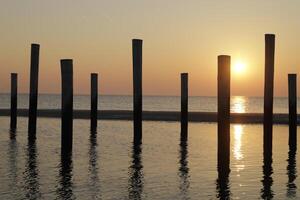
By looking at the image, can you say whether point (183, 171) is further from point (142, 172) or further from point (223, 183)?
point (223, 183)

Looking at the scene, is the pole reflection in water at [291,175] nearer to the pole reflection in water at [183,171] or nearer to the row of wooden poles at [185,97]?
the row of wooden poles at [185,97]

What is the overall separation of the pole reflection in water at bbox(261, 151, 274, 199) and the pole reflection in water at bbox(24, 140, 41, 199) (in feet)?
15.7

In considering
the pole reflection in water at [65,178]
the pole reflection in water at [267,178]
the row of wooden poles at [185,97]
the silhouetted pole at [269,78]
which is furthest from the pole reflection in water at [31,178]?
the silhouetted pole at [269,78]

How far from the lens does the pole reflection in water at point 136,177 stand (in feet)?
36.7

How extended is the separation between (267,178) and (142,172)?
10.6ft

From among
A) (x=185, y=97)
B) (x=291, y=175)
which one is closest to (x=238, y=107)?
(x=185, y=97)

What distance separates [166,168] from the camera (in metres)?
14.6

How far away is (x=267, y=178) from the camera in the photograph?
13203 mm

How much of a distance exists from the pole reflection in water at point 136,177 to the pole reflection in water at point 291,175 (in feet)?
10.6

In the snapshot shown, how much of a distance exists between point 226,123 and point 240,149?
6576mm

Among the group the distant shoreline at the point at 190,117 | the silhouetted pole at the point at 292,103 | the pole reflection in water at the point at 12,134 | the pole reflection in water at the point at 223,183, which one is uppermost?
the silhouetted pole at the point at 292,103

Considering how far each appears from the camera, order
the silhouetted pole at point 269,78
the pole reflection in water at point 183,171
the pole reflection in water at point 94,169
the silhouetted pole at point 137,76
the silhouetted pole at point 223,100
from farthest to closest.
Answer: the silhouetted pole at point 137,76 → the silhouetted pole at point 269,78 → the silhouetted pole at point 223,100 → the pole reflection in water at point 183,171 → the pole reflection in water at point 94,169

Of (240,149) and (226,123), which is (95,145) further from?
(226,123)

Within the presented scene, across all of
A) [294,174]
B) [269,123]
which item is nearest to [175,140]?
[269,123]
